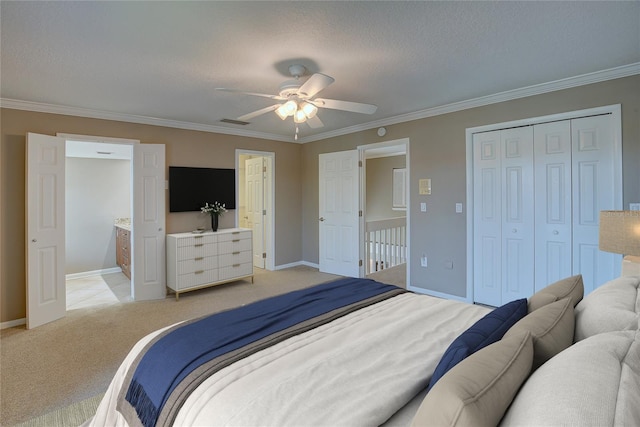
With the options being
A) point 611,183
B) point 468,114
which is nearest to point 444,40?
point 468,114

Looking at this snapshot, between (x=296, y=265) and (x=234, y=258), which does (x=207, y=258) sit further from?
(x=296, y=265)

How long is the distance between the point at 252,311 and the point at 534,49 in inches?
109

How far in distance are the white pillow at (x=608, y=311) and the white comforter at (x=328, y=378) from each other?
0.49 meters

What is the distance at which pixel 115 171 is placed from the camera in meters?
5.86

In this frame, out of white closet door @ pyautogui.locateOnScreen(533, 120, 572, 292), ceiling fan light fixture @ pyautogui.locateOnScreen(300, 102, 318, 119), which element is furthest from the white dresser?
white closet door @ pyautogui.locateOnScreen(533, 120, 572, 292)

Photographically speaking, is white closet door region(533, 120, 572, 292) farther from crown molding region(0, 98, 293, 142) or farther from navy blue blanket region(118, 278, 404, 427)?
crown molding region(0, 98, 293, 142)

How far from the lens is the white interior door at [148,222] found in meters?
4.11

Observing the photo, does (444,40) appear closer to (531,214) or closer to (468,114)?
(468,114)

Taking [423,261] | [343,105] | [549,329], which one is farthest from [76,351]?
[423,261]

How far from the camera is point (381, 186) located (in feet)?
25.0

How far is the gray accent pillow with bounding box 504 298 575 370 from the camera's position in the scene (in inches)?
39.2

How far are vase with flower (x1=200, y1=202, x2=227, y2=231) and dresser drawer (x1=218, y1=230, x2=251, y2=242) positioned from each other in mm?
232

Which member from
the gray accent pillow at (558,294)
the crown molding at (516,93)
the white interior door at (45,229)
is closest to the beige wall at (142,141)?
the white interior door at (45,229)

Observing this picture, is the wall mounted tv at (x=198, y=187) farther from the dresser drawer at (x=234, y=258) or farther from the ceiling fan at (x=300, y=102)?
the ceiling fan at (x=300, y=102)
